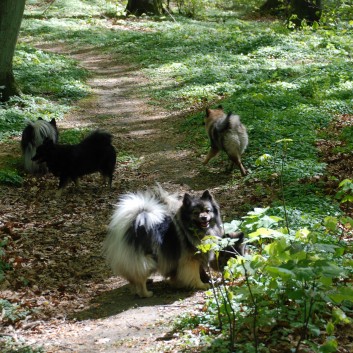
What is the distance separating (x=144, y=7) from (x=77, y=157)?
2309 cm

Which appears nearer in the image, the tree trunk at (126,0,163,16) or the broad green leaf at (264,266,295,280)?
the broad green leaf at (264,266,295,280)

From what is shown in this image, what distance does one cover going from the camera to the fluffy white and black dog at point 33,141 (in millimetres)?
9789

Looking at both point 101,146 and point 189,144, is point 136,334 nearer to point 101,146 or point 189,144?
point 101,146

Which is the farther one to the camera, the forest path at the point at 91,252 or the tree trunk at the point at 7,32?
the tree trunk at the point at 7,32

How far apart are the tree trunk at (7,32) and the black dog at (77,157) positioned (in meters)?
4.48

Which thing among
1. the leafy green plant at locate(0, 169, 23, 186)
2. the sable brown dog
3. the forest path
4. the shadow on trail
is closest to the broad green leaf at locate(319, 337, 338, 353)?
the forest path

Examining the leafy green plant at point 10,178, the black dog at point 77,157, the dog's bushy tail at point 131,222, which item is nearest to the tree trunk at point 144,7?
the black dog at point 77,157

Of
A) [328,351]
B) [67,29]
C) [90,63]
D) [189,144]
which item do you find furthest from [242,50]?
[328,351]

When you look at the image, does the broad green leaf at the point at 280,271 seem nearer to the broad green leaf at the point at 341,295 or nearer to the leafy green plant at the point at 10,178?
the broad green leaf at the point at 341,295

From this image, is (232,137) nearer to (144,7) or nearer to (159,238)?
(159,238)

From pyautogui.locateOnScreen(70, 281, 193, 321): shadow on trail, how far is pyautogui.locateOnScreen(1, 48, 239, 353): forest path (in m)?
0.01

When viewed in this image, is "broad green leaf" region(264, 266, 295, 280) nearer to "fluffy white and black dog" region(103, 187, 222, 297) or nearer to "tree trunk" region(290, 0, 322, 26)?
"fluffy white and black dog" region(103, 187, 222, 297)

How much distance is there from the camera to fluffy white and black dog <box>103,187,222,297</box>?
5.73 metres

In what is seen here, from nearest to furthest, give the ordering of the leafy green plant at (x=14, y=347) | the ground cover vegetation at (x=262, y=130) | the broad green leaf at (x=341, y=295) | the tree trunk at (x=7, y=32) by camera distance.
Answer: the broad green leaf at (x=341, y=295) < the ground cover vegetation at (x=262, y=130) < the leafy green plant at (x=14, y=347) < the tree trunk at (x=7, y=32)
